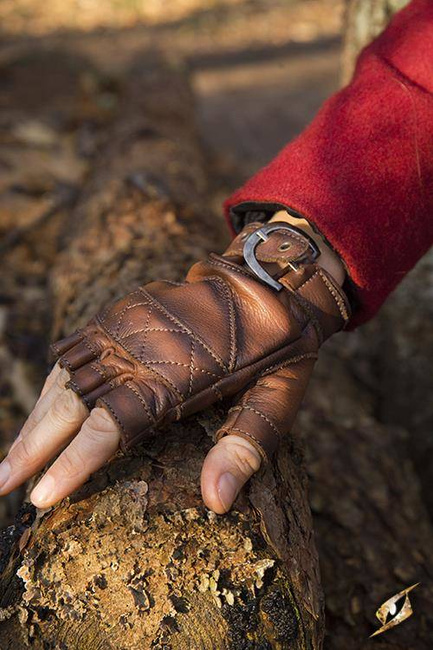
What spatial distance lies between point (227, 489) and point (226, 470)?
0.04 meters

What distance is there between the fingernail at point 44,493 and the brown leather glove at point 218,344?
7.4 inches

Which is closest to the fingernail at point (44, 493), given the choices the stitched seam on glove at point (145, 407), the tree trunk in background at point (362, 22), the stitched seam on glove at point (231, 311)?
the stitched seam on glove at point (145, 407)

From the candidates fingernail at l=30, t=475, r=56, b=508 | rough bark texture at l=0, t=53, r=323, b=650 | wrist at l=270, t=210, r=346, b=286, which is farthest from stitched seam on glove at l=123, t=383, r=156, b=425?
wrist at l=270, t=210, r=346, b=286

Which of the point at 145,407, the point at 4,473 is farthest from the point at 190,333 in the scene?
the point at 4,473

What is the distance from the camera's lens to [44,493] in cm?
146

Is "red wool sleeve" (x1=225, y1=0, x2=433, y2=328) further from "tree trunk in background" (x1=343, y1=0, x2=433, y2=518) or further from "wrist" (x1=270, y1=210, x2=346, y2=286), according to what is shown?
"tree trunk in background" (x1=343, y1=0, x2=433, y2=518)

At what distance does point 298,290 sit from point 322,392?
4.83 ft

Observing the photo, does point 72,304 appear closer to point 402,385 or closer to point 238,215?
point 238,215

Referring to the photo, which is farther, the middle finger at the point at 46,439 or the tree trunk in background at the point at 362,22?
the tree trunk in background at the point at 362,22

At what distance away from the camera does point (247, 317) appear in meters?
1.62

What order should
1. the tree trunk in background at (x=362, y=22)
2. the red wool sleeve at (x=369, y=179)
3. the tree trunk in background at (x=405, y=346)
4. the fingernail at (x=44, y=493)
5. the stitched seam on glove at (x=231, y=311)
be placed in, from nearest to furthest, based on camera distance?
the fingernail at (x=44, y=493) < the stitched seam on glove at (x=231, y=311) < the red wool sleeve at (x=369, y=179) < the tree trunk in background at (x=405, y=346) < the tree trunk in background at (x=362, y=22)

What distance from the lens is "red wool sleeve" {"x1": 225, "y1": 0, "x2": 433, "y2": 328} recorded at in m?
1.82

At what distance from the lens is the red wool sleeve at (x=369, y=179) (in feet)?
5.96

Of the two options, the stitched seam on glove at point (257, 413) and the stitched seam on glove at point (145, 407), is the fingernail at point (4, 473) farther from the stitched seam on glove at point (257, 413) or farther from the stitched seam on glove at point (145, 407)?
the stitched seam on glove at point (257, 413)
